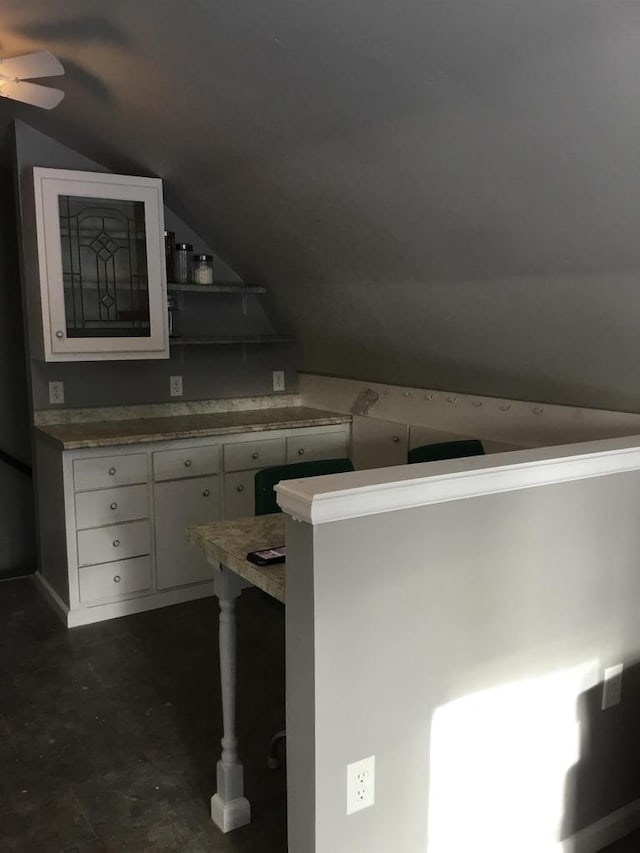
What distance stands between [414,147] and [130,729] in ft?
7.10

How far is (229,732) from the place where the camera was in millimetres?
2029

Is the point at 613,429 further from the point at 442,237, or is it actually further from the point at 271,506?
the point at 271,506

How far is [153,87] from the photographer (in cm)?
253

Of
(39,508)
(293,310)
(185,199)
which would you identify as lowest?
(39,508)

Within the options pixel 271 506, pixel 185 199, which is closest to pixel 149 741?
pixel 271 506

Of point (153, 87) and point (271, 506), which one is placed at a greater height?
point (153, 87)

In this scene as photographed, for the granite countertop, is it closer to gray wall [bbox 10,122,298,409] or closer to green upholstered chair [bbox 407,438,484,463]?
gray wall [bbox 10,122,298,409]

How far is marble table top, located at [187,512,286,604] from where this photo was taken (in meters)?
1.67

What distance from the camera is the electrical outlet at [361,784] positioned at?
1.55 meters

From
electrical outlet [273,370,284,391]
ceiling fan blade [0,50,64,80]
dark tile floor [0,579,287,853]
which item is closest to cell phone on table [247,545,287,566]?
dark tile floor [0,579,287,853]

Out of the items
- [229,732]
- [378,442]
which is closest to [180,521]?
[378,442]

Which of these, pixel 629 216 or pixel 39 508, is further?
pixel 39 508

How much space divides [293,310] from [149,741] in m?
2.29

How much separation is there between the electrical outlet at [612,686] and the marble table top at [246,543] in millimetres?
960
